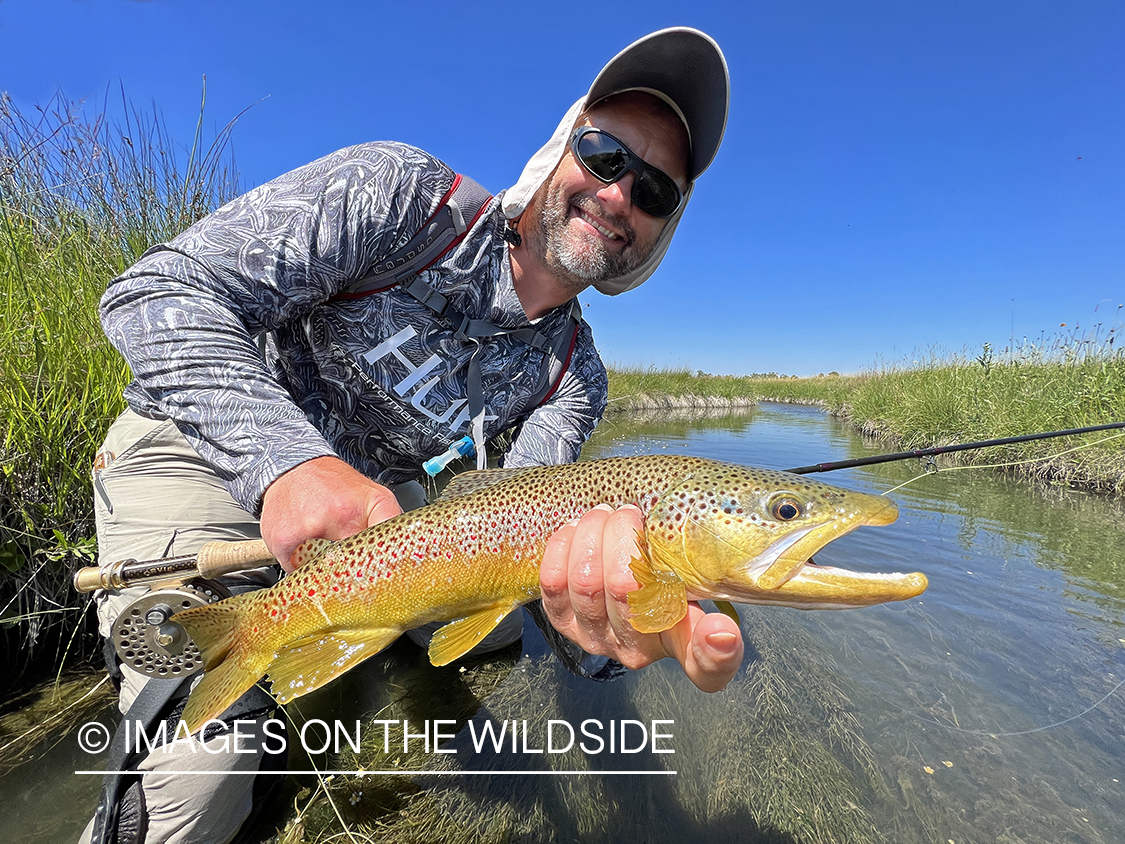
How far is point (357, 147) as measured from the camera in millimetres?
2691

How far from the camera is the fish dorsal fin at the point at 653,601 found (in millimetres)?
1725

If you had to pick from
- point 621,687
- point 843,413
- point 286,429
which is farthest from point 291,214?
point 843,413

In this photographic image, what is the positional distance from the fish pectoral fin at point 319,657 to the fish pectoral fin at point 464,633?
0.17m

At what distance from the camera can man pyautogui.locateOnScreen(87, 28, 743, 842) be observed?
1979 mm

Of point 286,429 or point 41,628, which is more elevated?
point 286,429

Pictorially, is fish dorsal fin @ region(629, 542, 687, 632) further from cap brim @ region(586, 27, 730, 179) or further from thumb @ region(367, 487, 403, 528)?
cap brim @ region(586, 27, 730, 179)

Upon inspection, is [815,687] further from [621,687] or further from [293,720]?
[293,720]

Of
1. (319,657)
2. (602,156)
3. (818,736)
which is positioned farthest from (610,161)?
(818,736)

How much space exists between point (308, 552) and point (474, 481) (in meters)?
0.72

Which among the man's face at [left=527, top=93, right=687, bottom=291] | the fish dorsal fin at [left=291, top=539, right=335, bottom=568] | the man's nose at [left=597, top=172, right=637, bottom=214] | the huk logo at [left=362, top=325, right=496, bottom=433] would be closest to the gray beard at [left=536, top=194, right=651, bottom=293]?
the man's face at [left=527, top=93, right=687, bottom=291]

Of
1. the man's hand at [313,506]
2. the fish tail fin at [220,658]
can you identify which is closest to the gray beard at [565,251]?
the man's hand at [313,506]

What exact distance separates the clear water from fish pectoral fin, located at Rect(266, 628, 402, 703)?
110 centimetres

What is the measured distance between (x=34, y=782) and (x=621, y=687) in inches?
124

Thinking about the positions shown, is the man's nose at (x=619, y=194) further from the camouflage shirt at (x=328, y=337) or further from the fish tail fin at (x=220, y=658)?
the fish tail fin at (x=220, y=658)
